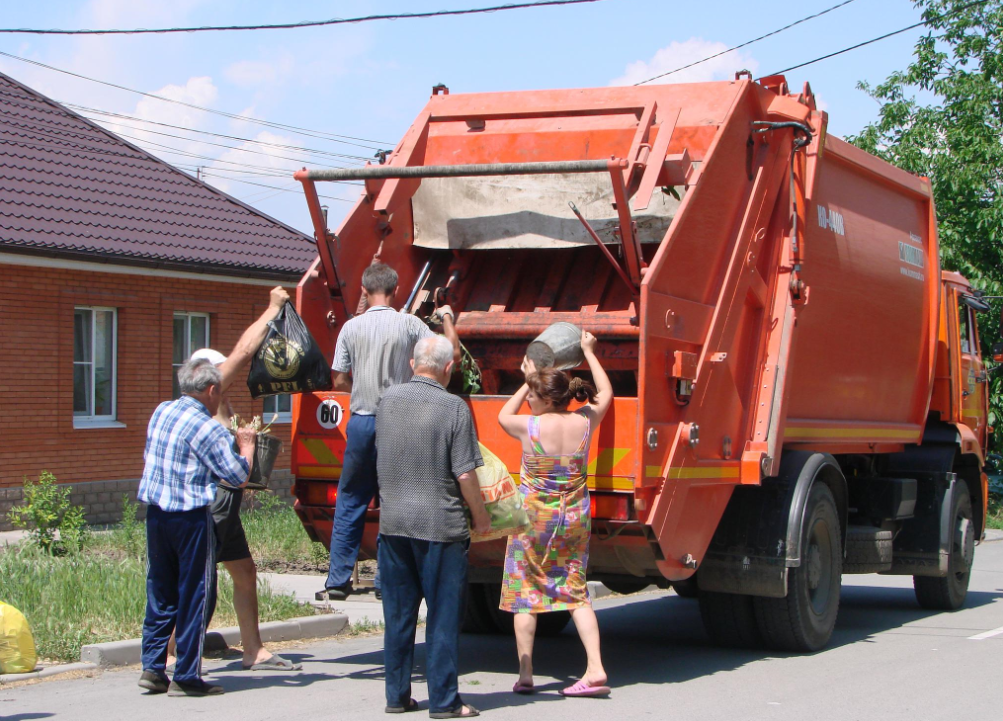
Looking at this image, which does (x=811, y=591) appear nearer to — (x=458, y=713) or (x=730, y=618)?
(x=730, y=618)

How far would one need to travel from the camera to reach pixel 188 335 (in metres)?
15.2

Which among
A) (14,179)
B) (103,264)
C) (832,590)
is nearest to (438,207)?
(832,590)

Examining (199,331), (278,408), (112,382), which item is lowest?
(278,408)

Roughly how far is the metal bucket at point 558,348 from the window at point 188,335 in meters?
9.65

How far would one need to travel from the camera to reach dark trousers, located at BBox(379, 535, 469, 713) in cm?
553

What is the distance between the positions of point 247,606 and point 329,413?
1105mm

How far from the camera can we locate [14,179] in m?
13.9

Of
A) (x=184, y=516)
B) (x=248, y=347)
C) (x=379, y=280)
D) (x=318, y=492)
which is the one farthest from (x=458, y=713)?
(x=379, y=280)

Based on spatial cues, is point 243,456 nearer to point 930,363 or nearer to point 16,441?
point 930,363

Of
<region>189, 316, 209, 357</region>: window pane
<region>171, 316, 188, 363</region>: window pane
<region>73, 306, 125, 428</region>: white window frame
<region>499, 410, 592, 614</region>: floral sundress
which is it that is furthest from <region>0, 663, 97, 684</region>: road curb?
<region>189, 316, 209, 357</region>: window pane

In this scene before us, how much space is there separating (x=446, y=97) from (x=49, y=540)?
490cm

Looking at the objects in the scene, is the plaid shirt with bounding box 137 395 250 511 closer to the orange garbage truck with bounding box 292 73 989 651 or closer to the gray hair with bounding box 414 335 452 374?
the orange garbage truck with bounding box 292 73 989 651

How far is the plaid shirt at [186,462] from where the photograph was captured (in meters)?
5.83

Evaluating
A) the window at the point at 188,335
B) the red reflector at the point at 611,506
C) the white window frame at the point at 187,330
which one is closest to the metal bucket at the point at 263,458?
the red reflector at the point at 611,506
